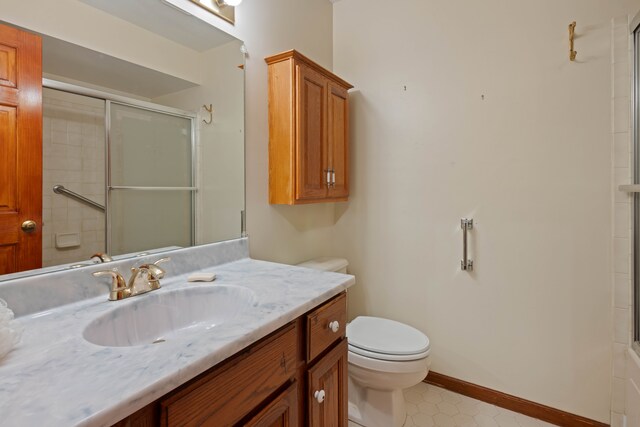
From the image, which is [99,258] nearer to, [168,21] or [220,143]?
[220,143]

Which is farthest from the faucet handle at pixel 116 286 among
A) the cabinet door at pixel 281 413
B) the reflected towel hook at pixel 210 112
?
the reflected towel hook at pixel 210 112

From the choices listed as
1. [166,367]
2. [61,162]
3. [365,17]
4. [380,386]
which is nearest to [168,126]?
[61,162]

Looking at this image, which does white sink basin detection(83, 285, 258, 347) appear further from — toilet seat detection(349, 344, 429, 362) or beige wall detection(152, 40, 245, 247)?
toilet seat detection(349, 344, 429, 362)

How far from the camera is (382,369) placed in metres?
1.46

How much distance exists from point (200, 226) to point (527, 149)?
5.57 ft

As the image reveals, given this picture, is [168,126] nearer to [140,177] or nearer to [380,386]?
[140,177]

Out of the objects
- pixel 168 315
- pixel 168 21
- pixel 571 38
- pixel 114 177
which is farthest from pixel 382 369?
pixel 571 38

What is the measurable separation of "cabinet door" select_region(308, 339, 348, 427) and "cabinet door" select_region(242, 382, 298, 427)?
0.08 m

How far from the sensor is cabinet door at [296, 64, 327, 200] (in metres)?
1.64

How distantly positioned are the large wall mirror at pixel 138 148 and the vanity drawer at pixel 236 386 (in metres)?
0.64

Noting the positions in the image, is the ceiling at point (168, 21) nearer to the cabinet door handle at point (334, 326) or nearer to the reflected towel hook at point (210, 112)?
the reflected towel hook at point (210, 112)

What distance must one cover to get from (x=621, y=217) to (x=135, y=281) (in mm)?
2058

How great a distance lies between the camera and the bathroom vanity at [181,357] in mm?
519

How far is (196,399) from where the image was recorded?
0.62 m
